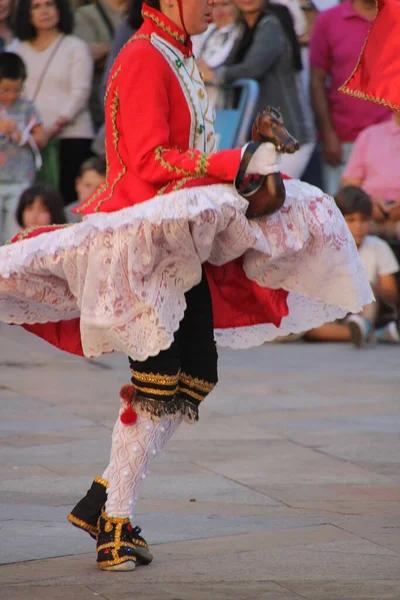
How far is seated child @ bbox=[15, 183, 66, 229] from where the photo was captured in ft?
26.9

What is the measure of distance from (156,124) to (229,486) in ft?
5.50

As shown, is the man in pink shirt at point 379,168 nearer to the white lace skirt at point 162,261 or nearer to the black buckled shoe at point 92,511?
the white lace skirt at point 162,261

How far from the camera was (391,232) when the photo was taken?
29.3 feet

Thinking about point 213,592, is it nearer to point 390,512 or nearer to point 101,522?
point 101,522

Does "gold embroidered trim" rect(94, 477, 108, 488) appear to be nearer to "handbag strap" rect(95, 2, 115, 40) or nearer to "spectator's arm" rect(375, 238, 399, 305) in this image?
"spectator's arm" rect(375, 238, 399, 305)

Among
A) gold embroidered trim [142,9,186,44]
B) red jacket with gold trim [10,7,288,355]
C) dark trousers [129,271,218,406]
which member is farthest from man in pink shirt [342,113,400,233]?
dark trousers [129,271,218,406]

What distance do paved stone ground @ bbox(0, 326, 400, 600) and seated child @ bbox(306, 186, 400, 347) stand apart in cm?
99

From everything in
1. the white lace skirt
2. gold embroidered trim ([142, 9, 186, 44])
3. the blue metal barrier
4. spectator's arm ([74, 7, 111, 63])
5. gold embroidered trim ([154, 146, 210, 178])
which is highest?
gold embroidered trim ([142, 9, 186, 44])

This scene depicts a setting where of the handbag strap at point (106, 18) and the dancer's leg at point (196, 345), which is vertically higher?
the dancer's leg at point (196, 345)

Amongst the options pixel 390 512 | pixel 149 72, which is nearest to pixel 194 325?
pixel 149 72

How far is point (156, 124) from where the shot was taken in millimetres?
3535

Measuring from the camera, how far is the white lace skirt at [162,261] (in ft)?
11.2

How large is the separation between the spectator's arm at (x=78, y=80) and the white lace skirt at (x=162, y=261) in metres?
5.40

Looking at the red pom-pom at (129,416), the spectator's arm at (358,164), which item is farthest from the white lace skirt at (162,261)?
the spectator's arm at (358,164)
